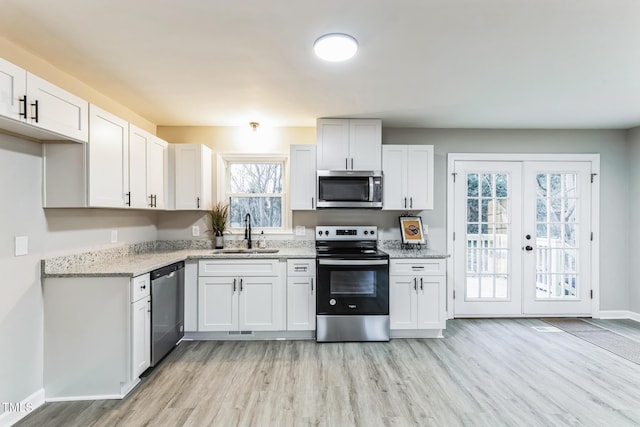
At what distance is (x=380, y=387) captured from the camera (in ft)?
7.72

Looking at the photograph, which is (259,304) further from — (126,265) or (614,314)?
(614,314)

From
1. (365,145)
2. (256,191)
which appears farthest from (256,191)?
(365,145)

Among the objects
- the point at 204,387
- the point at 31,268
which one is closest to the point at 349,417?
the point at 204,387

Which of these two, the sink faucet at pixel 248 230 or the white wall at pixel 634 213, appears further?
the white wall at pixel 634 213

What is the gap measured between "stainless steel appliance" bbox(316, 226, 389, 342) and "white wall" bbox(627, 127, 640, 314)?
3.39 m

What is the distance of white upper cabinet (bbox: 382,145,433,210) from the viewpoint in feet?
11.7

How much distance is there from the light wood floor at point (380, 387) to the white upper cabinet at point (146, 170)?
1547mm

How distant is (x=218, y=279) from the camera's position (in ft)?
10.5

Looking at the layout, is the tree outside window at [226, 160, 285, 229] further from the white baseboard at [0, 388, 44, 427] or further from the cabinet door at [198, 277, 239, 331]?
the white baseboard at [0, 388, 44, 427]

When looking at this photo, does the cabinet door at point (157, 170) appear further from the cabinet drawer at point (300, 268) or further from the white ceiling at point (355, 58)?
the cabinet drawer at point (300, 268)

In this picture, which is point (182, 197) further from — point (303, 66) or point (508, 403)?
point (508, 403)

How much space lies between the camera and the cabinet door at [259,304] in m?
3.19

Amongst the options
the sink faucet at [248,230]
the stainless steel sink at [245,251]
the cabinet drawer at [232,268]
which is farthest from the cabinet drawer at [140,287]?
the sink faucet at [248,230]

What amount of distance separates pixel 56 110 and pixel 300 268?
2321 millimetres
